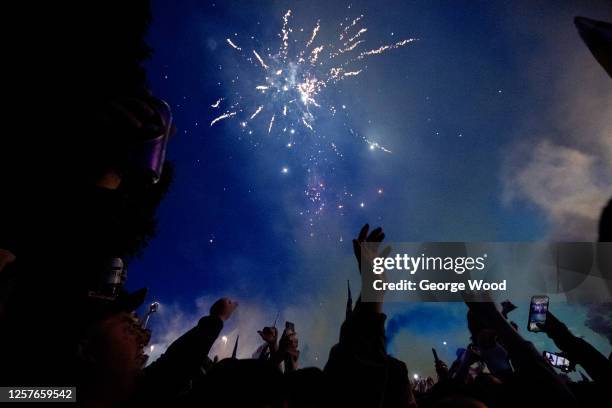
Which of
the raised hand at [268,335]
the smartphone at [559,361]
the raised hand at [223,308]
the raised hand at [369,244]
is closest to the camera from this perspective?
the raised hand at [369,244]

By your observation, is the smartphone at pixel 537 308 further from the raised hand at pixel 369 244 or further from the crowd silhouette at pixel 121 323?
the raised hand at pixel 369 244

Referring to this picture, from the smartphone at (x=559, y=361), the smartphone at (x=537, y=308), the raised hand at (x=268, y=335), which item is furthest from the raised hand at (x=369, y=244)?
the smartphone at (x=559, y=361)

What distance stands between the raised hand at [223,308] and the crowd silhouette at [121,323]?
0.10 meters

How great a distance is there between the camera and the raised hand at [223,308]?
3047 millimetres

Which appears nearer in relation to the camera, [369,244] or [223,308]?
[369,244]

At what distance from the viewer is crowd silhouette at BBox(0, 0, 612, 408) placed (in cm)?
115

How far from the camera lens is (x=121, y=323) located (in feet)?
6.63

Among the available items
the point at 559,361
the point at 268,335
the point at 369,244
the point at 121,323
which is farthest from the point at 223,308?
the point at 559,361

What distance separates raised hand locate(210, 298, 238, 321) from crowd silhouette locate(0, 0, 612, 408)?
0.10 m

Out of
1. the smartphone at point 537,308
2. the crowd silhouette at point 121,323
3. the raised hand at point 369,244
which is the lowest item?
the crowd silhouette at point 121,323

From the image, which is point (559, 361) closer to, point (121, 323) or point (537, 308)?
point (537, 308)

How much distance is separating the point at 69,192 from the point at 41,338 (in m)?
0.59

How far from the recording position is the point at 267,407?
5.27ft

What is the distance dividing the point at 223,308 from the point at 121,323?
123 centimetres
